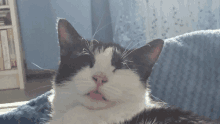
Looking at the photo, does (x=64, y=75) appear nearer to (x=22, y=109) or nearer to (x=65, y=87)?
(x=65, y=87)

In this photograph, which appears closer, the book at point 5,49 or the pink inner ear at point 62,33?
the pink inner ear at point 62,33

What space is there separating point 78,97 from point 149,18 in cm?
166

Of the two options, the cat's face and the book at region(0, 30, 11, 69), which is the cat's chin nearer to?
the cat's face

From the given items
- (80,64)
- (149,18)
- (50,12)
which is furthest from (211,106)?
(50,12)

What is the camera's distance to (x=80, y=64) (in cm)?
53

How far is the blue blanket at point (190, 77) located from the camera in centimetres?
78

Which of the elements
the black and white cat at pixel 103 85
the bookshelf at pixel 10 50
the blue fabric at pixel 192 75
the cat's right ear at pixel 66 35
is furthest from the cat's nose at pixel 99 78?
the bookshelf at pixel 10 50

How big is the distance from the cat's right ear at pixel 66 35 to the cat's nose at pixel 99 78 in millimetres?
144

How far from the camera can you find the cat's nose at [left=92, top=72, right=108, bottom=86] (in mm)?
461

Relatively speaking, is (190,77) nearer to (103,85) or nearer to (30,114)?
(103,85)

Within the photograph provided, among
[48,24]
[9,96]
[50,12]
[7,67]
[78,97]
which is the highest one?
[50,12]

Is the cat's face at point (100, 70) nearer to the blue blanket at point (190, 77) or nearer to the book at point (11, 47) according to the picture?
the blue blanket at point (190, 77)

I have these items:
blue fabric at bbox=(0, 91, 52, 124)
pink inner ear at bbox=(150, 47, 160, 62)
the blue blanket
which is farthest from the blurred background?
pink inner ear at bbox=(150, 47, 160, 62)

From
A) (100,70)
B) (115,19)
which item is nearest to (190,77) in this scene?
(100,70)
